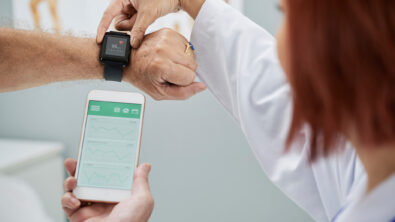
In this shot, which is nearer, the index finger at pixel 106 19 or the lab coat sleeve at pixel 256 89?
the lab coat sleeve at pixel 256 89

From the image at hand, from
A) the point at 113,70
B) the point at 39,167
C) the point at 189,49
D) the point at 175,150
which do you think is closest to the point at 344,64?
the point at 189,49

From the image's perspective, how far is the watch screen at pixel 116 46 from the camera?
854 mm

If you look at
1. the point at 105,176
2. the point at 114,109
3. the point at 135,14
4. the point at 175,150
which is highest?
the point at 135,14

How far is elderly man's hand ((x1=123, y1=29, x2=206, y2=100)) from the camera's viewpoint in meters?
0.83

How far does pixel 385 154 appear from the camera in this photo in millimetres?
474

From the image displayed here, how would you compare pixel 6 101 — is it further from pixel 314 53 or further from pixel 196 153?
pixel 314 53

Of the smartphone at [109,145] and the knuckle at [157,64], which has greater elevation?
the knuckle at [157,64]

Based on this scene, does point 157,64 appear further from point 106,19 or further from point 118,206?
point 118,206

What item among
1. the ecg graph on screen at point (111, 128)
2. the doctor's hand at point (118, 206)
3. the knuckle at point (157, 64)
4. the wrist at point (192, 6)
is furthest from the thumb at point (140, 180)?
the wrist at point (192, 6)

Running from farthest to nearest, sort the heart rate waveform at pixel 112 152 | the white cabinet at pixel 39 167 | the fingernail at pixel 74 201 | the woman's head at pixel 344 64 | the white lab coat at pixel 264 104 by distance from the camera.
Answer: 1. the white cabinet at pixel 39 167
2. the heart rate waveform at pixel 112 152
3. the fingernail at pixel 74 201
4. the white lab coat at pixel 264 104
5. the woman's head at pixel 344 64

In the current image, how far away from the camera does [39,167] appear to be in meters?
1.47

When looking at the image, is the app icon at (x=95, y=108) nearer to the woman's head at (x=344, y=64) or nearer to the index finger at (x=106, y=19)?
the index finger at (x=106, y=19)

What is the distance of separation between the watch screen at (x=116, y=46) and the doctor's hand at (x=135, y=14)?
2 centimetres

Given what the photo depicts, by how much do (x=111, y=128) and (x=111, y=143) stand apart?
0.12 ft
